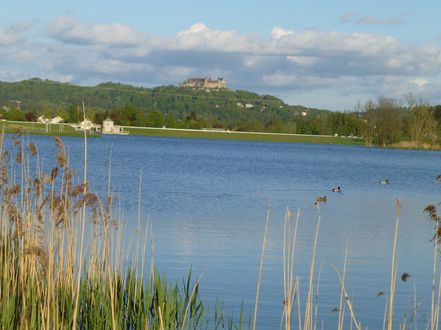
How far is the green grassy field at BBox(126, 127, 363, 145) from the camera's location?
13975 cm

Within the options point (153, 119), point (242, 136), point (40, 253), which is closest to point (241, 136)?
point (242, 136)

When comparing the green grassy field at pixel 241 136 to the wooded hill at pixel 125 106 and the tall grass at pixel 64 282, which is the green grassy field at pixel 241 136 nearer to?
the wooded hill at pixel 125 106

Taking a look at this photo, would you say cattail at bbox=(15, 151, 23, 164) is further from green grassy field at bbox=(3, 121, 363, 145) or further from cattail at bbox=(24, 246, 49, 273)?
green grassy field at bbox=(3, 121, 363, 145)

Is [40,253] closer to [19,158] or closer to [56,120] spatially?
[19,158]

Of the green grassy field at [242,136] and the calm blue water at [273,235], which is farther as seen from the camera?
the green grassy field at [242,136]

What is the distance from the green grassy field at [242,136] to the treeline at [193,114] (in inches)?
116

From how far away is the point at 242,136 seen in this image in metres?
150

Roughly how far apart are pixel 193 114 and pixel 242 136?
647 inches

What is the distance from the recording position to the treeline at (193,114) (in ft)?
351

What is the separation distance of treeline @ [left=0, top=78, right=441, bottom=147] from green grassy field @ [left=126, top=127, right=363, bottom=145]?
294 cm

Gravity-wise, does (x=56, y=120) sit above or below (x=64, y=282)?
below

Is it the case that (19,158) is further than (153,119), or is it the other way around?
(153,119)

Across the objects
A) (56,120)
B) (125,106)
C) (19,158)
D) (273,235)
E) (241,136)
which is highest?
(125,106)

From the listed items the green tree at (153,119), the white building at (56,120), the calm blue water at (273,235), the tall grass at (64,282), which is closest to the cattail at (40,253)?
the tall grass at (64,282)
